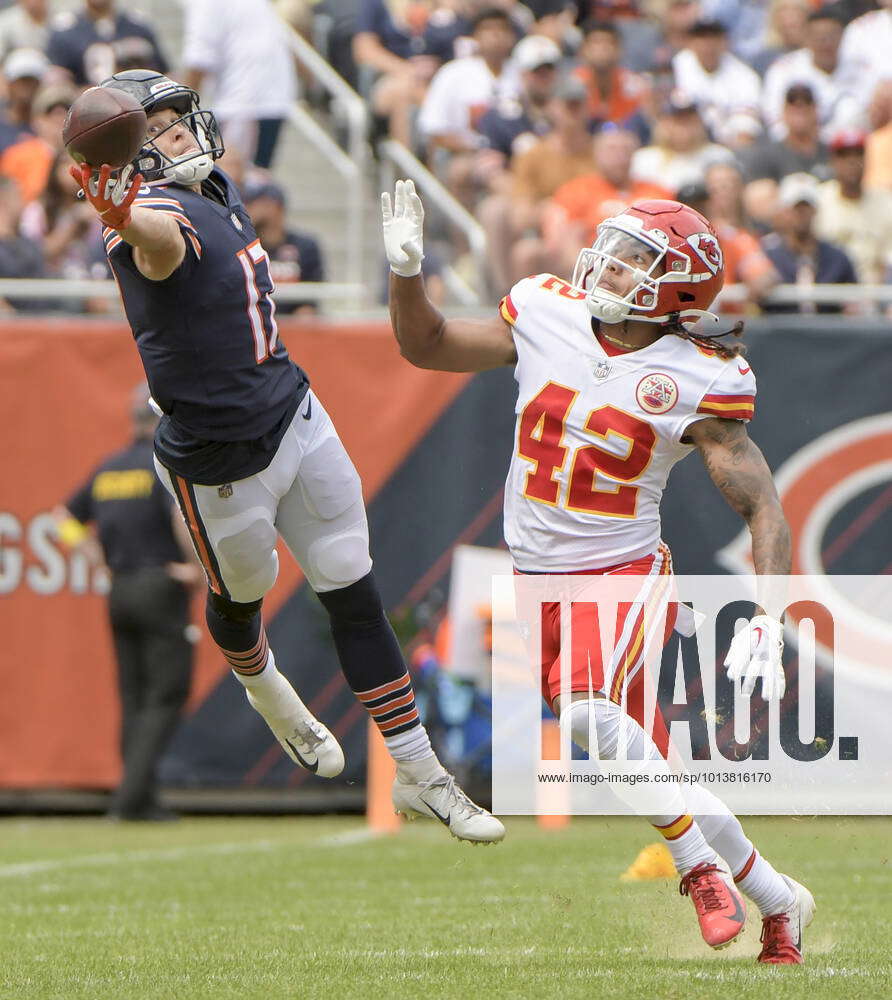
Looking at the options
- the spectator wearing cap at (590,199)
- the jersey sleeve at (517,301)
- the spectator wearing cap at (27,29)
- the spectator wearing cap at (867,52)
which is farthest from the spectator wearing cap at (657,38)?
the jersey sleeve at (517,301)

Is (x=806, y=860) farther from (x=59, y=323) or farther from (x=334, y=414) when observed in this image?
(x=59, y=323)

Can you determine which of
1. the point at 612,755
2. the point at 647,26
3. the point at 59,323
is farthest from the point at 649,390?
the point at 647,26

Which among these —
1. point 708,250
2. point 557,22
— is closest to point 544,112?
point 557,22

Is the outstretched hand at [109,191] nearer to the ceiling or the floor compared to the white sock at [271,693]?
nearer to the ceiling

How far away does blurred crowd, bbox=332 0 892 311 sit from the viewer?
10.3 m

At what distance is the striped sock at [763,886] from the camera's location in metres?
5.24

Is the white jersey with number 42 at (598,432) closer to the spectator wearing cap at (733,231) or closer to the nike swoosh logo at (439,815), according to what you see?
the nike swoosh logo at (439,815)

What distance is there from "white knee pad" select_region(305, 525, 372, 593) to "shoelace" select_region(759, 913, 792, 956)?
1546 millimetres

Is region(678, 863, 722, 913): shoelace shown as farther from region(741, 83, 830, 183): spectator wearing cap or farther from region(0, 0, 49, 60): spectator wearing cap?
region(0, 0, 49, 60): spectator wearing cap

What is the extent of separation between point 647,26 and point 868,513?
17.7ft

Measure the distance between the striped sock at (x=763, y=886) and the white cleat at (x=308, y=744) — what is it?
134 cm

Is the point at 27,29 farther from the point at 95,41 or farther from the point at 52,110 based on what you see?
the point at 52,110

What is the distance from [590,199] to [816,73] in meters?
2.93

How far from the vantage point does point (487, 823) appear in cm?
543
